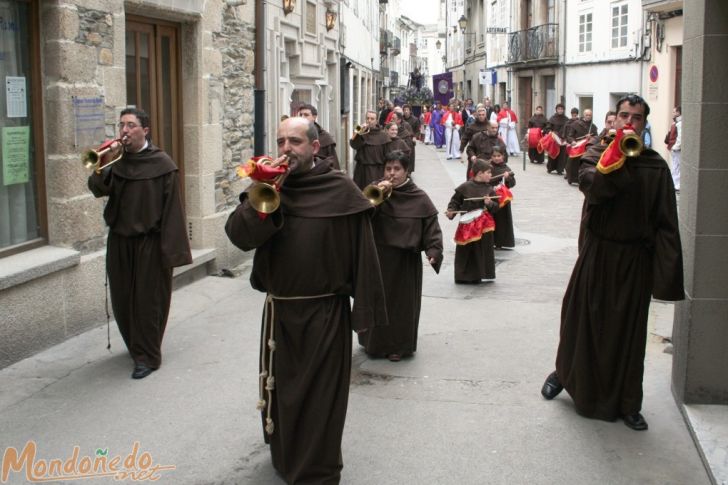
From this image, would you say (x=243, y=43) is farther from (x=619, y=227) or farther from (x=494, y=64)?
(x=494, y=64)

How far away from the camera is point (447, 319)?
8.74 m

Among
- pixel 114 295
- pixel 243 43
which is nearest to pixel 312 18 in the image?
pixel 243 43

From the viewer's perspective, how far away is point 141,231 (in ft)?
22.4

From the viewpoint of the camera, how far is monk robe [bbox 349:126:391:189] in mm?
15359

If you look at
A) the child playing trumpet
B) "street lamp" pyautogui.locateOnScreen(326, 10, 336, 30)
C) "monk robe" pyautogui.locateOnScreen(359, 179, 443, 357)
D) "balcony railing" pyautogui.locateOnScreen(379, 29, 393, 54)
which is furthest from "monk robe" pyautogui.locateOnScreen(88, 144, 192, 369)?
"balcony railing" pyautogui.locateOnScreen(379, 29, 393, 54)

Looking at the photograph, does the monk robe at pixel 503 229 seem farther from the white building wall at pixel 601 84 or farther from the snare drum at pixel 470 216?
the white building wall at pixel 601 84

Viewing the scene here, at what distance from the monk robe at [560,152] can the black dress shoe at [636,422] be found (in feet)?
59.1

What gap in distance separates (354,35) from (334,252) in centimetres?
2619

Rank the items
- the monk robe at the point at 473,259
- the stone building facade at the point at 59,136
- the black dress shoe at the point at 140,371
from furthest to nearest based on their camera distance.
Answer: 1. the monk robe at the point at 473,259
2. the stone building facade at the point at 59,136
3. the black dress shoe at the point at 140,371

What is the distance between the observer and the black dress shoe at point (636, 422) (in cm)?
572

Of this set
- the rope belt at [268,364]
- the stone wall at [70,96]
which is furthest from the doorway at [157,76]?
the rope belt at [268,364]

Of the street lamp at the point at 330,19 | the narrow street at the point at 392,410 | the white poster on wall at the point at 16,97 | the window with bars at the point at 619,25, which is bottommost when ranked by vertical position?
the narrow street at the point at 392,410

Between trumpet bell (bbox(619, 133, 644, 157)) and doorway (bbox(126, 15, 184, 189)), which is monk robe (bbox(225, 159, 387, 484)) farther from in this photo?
doorway (bbox(126, 15, 184, 189))

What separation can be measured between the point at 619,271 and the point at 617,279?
0.05 metres
